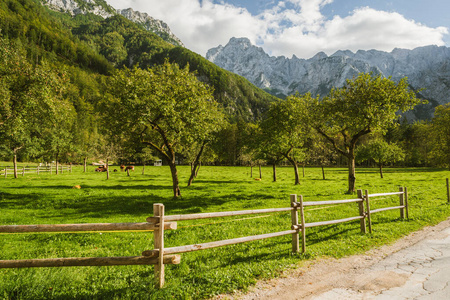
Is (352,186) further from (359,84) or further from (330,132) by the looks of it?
(359,84)

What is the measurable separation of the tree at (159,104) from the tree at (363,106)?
13.8 metres

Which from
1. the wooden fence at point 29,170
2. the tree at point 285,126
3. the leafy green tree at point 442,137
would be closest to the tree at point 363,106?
the tree at point 285,126


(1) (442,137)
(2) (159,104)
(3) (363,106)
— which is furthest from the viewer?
(1) (442,137)

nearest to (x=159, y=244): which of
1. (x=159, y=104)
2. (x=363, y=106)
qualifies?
(x=159, y=104)

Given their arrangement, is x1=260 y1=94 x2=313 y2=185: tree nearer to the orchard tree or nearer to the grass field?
the grass field

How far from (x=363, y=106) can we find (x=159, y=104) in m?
19.9

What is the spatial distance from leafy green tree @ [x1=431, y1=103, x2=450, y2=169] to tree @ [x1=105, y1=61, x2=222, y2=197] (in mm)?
49929

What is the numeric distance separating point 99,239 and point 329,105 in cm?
2542

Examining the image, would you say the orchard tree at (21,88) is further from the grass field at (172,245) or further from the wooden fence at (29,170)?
the wooden fence at (29,170)

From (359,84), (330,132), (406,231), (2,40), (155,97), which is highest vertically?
(2,40)

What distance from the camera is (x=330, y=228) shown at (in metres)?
12.6

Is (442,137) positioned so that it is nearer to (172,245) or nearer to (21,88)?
(172,245)

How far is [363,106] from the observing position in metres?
22.5

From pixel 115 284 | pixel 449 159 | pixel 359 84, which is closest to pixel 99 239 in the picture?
pixel 115 284
